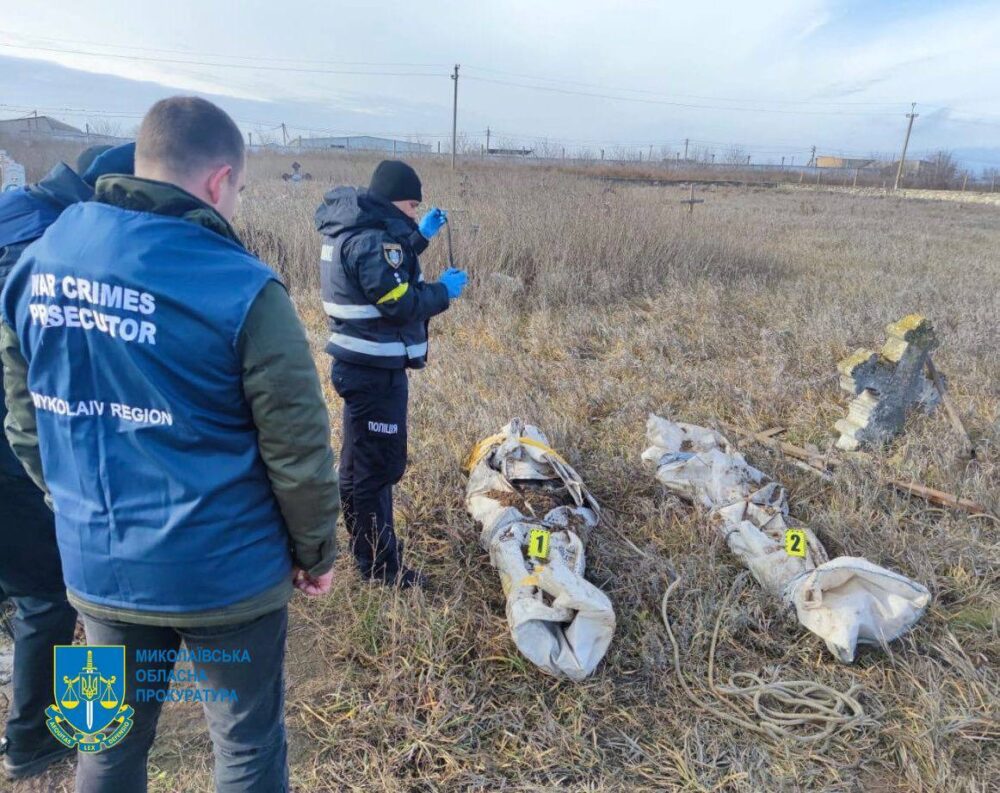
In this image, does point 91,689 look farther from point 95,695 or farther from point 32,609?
point 32,609

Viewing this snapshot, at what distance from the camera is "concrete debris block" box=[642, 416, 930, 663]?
8.22ft

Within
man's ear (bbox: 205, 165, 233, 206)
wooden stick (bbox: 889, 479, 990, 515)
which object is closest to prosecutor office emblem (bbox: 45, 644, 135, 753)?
man's ear (bbox: 205, 165, 233, 206)

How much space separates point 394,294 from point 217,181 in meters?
1.17

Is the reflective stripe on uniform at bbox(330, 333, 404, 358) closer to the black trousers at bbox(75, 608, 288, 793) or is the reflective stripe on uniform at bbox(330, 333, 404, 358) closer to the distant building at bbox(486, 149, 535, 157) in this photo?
the black trousers at bbox(75, 608, 288, 793)

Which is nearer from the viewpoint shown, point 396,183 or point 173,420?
point 173,420

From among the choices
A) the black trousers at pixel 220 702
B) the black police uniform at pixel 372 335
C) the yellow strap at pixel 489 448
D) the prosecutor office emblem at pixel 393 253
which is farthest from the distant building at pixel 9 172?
the black trousers at pixel 220 702

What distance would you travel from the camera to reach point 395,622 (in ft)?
8.13

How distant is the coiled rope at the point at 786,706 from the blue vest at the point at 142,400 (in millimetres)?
1824

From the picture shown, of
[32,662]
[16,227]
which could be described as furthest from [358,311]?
[32,662]

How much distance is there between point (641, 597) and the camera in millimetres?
2785

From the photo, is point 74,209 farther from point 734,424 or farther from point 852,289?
point 852,289

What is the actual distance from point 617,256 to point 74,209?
7.77 meters

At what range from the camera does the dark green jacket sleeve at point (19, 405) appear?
1.46 m

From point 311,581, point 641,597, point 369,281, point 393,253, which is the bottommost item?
point 641,597
